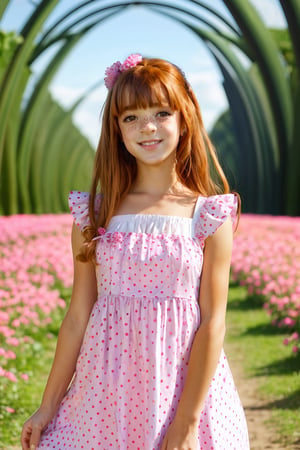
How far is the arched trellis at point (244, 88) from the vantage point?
14250mm

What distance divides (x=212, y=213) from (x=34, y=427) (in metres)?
0.80

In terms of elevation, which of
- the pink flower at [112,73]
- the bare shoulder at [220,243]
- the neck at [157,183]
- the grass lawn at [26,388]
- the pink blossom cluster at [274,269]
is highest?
the pink flower at [112,73]

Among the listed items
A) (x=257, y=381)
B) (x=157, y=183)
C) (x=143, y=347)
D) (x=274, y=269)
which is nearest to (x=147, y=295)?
(x=143, y=347)

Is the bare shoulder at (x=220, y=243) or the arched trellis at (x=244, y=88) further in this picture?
the arched trellis at (x=244, y=88)

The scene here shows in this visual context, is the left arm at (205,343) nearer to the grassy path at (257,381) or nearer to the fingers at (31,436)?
the fingers at (31,436)

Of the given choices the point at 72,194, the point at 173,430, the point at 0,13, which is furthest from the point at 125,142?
the point at 0,13

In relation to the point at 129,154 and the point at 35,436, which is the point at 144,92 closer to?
the point at 129,154

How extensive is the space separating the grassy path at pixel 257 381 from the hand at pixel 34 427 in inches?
71.1

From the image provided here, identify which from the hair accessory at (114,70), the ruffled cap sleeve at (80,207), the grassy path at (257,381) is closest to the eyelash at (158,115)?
the hair accessory at (114,70)

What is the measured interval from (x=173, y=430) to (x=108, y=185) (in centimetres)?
76

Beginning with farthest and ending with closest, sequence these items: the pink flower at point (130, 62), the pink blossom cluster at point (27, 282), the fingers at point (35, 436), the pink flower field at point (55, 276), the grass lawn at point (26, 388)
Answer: the pink flower field at point (55, 276) → the pink blossom cluster at point (27, 282) → the grass lawn at point (26, 388) → the pink flower at point (130, 62) → the fingers at point (35, 436)

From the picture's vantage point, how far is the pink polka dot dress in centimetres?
205

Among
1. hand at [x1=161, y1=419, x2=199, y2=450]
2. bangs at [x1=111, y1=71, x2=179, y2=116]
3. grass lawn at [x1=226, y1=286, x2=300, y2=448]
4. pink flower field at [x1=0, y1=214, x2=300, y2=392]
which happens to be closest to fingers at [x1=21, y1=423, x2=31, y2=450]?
hand at [x1=161, y1=419, x2=199, y2=450]

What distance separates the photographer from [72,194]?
2357 millimetres
